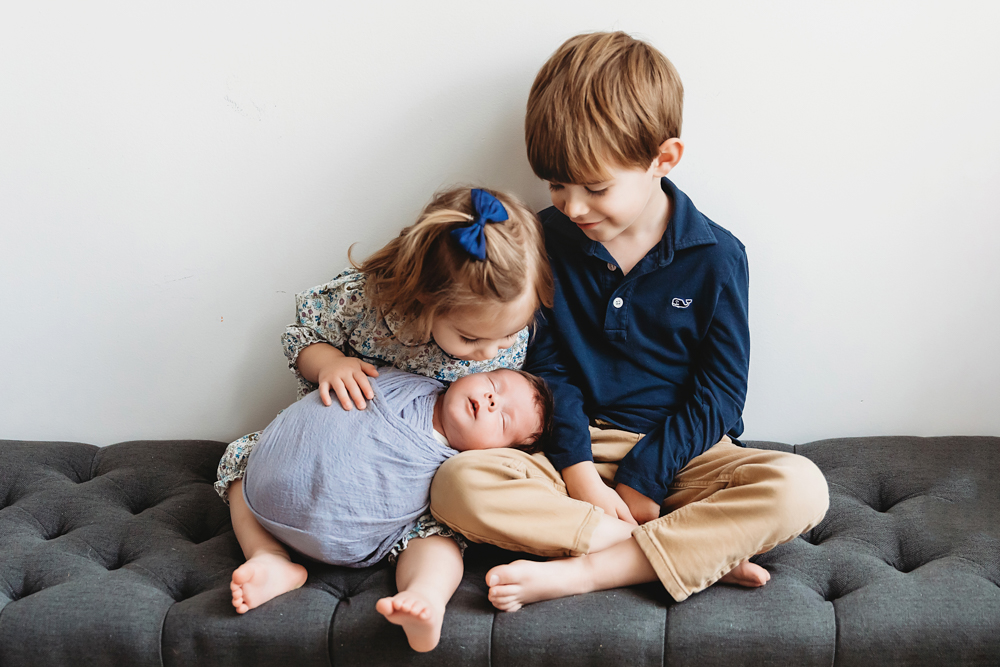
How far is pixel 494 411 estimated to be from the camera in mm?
1198

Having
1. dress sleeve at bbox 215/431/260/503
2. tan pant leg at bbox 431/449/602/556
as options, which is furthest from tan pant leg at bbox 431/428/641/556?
A: dress sleeve at bbox 215/431/260/503

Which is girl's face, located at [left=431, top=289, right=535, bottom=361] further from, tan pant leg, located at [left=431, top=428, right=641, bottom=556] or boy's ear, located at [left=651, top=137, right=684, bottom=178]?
boy's ear, located at [left=651, top=137, right=684, bottom=178]

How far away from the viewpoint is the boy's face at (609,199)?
1151mm

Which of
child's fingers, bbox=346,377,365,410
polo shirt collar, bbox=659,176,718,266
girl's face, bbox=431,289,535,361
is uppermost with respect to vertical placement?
polo shirt collar, bbox=659,176,718,266

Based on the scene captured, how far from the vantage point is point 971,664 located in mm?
963

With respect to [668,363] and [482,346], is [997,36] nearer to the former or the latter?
[668,363]

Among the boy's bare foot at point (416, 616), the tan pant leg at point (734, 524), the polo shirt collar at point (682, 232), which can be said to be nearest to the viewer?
the boy's bare foot at point (416, 616)

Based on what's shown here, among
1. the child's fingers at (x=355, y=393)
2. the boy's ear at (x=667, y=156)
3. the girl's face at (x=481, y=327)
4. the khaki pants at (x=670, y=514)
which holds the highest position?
the boy's ear at (x=667, y=156)

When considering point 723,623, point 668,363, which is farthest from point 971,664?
point 668,363

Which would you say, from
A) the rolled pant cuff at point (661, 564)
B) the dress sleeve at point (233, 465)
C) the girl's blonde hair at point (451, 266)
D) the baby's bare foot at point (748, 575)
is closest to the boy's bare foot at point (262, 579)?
the dress sleeve at point (233, 465)

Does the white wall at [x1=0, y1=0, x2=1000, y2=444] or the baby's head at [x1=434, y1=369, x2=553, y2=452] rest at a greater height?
the white wall at [x1=0, y1=0, x2=1000, y2=444]

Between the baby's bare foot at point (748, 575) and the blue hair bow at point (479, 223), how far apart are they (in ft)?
1.83

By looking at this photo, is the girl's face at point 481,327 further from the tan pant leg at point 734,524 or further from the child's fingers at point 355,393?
the tan pant leg at point 734,524

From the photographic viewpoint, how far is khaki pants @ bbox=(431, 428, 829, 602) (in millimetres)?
1044
